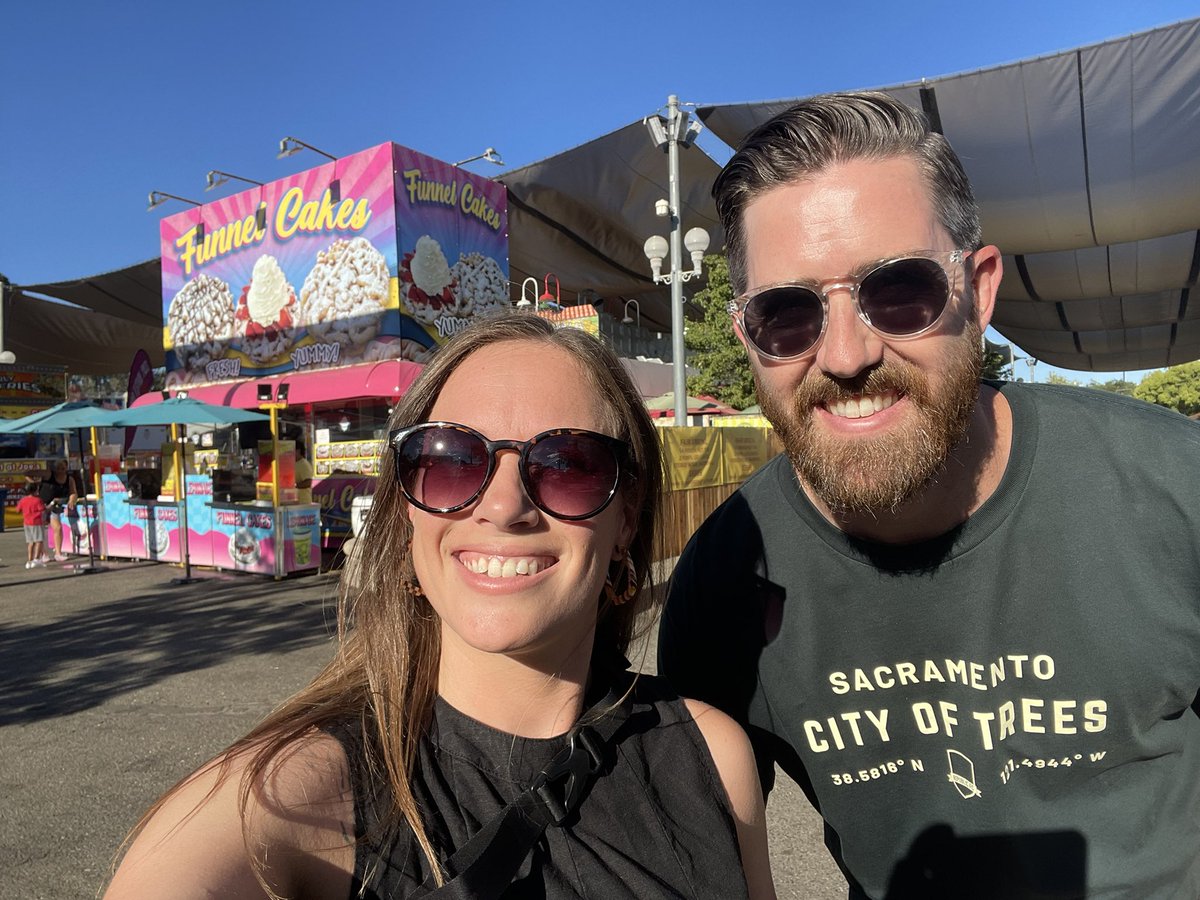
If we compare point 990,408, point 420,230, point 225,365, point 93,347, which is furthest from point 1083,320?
point 93,347

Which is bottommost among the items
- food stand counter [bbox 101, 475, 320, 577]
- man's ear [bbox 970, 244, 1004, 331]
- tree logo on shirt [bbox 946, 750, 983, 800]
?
food stand counter [bbox 101, 475, 320, 577]

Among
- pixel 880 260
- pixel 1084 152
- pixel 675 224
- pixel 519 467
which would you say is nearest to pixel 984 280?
pixel 880 260

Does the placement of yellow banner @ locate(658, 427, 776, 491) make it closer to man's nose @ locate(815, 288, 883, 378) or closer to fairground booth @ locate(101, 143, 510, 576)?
fairground booth @ locate(101, 143, 510, 576)

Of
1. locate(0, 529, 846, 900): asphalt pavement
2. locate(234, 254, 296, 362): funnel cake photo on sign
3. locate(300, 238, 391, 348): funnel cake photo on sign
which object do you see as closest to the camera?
locate(0, 529, 846, 900): asphalt pavement

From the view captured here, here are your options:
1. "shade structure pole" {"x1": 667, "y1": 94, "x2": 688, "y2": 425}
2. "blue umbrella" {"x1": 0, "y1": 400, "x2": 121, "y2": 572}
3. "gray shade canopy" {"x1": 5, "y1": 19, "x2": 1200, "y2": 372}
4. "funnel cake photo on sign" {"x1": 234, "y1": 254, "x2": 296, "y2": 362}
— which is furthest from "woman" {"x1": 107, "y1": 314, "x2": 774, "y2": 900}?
"gray shade canopy" {"x1": 5, "y1": 19, "x2": 1200, "y2": 372}

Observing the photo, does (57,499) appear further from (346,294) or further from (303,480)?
(346,294)

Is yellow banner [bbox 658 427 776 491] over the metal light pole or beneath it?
beneath

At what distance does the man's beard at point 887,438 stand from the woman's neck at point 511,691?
2.14 feet

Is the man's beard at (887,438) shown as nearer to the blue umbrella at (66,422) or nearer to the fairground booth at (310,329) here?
the fairground booth at (310,329)

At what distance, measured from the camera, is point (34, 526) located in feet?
39.4

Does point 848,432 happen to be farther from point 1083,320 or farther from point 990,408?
point 1083,320

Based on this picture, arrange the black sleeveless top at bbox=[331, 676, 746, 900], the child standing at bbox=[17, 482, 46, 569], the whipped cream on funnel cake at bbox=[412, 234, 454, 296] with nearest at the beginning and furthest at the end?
the black sleeveless top at bbox=[331, 676, 746, 900], the child standing at bbox=[17, 482, 46, 569], the whipped cream on funnel cake at bbox=[412, 234, 454, 296]

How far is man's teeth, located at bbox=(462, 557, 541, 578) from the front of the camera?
131 centimetres

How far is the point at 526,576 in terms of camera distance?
1304mm
